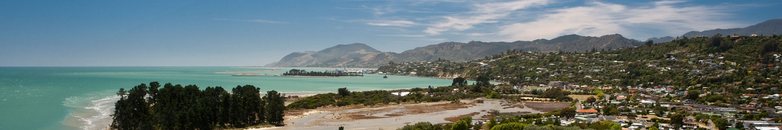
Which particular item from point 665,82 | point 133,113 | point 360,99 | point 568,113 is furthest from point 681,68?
point 133,113

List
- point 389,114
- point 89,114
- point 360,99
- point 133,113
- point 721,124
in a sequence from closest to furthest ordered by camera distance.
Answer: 1. point 133,113
2. point 721,124
3. point 89,114
4. point 389,114
5. point 360,99

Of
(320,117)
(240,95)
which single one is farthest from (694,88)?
(240,95)

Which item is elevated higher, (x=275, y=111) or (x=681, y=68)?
(x=681, y=68)

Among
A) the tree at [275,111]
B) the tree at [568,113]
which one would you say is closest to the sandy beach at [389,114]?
the tree at [275,111]

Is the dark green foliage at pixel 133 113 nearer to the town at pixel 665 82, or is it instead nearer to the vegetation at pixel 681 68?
the town at pixel 665 82

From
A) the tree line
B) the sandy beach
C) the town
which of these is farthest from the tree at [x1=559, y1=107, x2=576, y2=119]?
the tree line

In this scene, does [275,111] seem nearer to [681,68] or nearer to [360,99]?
[360,99]
